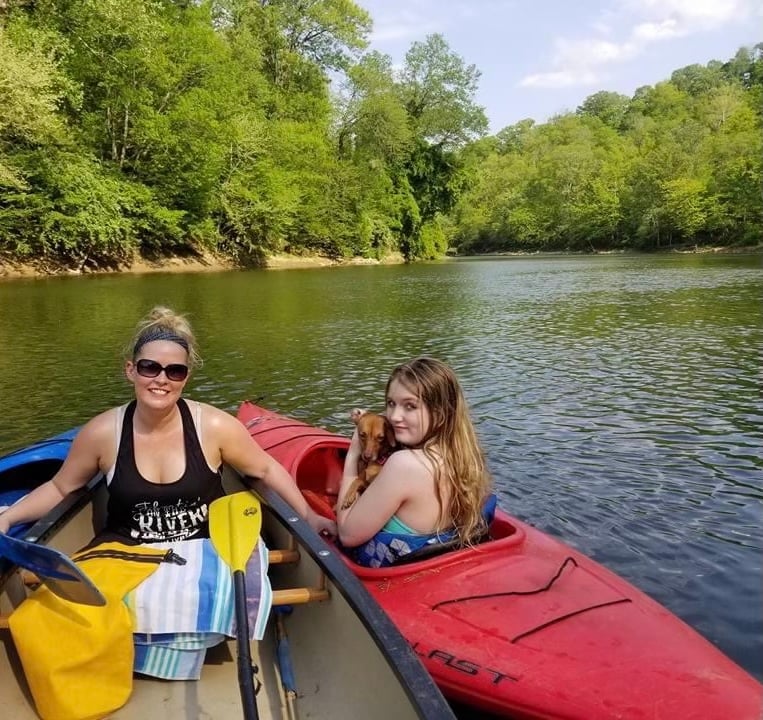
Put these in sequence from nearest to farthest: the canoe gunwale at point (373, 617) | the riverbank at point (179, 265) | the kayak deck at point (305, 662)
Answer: the canoe gunwale at point (373, 617)
the kayak deck at point (305, 662)
the riverbank at point (179, 265)

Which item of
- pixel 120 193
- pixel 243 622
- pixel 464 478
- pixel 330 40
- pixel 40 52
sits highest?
pixel 330 40

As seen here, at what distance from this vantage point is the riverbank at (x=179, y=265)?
92.8ft

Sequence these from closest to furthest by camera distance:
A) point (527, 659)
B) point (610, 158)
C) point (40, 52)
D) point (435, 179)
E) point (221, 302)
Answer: point (527, 659) < point (221, 302) < point (40, 52) < point (435, 179) < point (610, 158)

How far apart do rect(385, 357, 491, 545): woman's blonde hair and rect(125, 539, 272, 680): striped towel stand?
0.93 meters

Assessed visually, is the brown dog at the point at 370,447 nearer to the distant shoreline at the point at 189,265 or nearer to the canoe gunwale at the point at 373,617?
the canoe gunwale at the point at 373,617

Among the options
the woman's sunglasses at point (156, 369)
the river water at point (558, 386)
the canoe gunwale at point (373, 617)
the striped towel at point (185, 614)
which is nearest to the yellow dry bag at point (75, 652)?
the striped towel at point (185, 614)

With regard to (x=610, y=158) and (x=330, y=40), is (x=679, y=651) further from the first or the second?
(x=610, y=158)

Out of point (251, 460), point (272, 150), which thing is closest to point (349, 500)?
point (251, 460)

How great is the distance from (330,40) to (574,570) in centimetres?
4869

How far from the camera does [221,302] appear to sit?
2052 centimetres

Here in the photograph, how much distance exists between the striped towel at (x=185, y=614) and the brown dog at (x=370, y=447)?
921 mm

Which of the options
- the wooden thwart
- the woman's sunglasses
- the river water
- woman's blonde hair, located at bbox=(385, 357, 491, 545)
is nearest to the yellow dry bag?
the wooden thwart

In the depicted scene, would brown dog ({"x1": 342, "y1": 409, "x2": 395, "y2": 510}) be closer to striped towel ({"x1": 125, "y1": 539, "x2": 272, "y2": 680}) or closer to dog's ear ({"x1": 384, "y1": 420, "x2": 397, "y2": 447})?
dog's ear ({"x1": 384, "y1": 420, "x2": 397, "y2": 447})

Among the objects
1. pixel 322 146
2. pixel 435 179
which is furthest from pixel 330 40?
pixel 435 179
